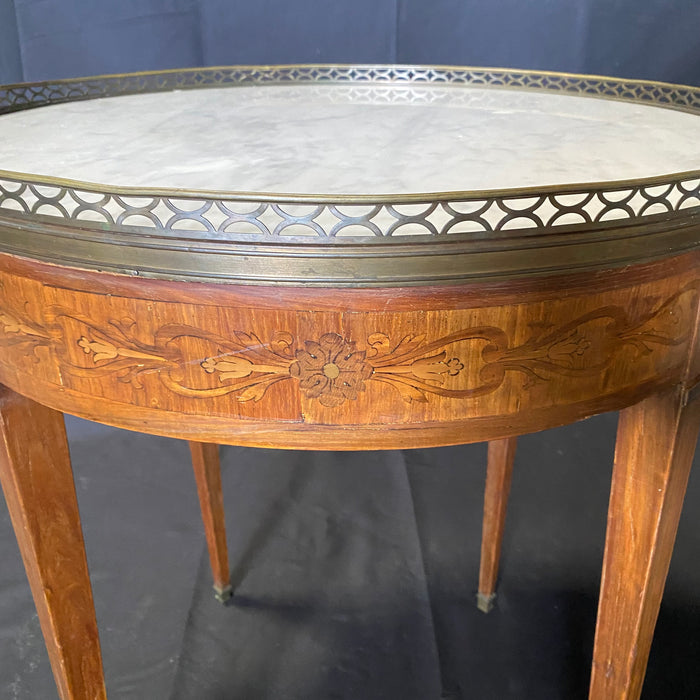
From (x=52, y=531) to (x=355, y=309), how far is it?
386 millimetres

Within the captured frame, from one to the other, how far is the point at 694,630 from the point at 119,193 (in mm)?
1033

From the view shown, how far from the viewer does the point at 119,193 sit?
18.1 inches

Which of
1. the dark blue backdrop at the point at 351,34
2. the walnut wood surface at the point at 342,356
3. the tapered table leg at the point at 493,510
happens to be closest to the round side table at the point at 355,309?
the walnut wood surface at the point at 342,356

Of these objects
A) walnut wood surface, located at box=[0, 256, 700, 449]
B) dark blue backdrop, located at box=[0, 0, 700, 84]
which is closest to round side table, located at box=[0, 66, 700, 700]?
walnut wood surface, located at box=[0, 256, 700, 449]

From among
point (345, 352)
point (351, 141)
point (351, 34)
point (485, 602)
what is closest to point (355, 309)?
point (345, 352)

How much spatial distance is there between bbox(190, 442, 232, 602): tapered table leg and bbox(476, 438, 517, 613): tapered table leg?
384mm

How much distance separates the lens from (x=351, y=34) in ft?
5.05

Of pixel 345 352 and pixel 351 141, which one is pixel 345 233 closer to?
pixel 345 352

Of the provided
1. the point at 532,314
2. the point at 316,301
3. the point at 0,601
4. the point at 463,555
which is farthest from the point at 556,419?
the point at 0,601

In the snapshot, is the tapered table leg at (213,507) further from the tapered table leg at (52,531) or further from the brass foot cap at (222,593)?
the tapered table leg at (52,531)

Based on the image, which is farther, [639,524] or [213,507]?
[213,507]

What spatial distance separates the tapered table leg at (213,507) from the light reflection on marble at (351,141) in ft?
1.46

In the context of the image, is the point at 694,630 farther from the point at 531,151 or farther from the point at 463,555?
the point at 531,151

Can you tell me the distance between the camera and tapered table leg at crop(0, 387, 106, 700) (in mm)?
651
